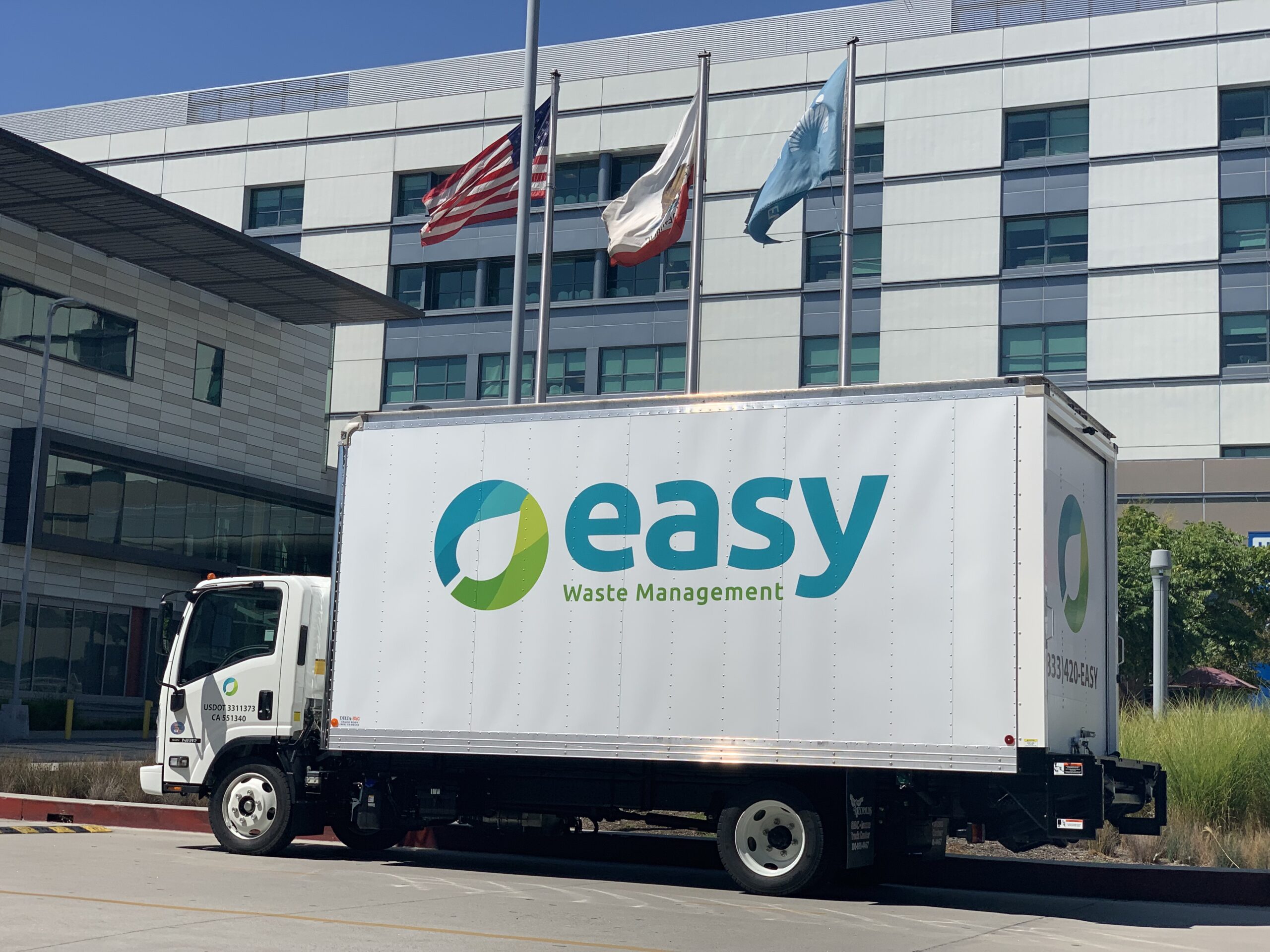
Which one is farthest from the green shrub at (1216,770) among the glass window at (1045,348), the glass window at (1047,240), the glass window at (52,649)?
the glass window at (1047,240)

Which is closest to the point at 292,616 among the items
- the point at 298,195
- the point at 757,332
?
the point at 757,332

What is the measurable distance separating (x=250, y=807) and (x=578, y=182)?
49066 mm

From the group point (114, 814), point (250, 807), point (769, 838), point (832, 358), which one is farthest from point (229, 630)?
point (832, 358)

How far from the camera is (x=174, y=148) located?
67.2 m

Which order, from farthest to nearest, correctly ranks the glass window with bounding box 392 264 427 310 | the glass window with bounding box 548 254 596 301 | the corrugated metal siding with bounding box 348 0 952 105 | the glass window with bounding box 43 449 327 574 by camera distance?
the glass window with bounding box 392 264 427 310 < the glass window with bounding box 548 254 596 301 < the corrugated metal siding with bounding box 348 0 952 105 < the glass window with bounding box 43 449 327 574

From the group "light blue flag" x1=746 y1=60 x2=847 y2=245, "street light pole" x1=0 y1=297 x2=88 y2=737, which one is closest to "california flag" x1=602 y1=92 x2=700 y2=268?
"light blue flag" x1=746 y1=60 x2=847 y2=245

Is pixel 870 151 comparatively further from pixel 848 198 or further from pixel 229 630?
pixel 229 630

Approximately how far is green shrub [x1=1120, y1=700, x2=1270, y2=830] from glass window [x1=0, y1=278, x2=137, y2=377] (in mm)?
31923

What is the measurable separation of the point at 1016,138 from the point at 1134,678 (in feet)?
73.4

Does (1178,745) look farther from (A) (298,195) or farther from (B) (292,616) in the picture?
(A) (298,195)

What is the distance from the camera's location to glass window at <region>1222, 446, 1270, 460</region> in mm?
52594

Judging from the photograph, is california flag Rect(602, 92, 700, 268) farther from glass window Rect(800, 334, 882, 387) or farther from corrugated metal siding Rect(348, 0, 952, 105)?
corrugated metal siding Rect(348, 0, 952, 105)

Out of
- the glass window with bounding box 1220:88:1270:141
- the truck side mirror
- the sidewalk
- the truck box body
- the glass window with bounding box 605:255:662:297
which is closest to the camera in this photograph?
Answer: the truck box body

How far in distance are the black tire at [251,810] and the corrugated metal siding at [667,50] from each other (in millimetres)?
48330
